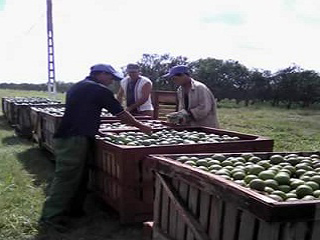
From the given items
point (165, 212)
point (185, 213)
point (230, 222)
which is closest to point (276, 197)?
point (230, 222)

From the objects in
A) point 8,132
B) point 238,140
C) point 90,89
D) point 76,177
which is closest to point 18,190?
point 76,177

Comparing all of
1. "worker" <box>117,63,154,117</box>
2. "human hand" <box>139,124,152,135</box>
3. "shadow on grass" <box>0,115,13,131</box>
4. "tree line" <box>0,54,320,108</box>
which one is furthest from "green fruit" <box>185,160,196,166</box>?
"tree line" <box>0,54,320,108</box>

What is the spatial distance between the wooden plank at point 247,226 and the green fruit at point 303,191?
364 millimetres

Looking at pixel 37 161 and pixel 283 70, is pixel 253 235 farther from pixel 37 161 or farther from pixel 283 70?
pixel 283 70

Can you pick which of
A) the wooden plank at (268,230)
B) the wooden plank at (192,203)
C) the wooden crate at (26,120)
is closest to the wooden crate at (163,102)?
the wooden crate at (26,120)

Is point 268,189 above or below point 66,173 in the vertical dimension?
above

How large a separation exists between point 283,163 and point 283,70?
4778 cm

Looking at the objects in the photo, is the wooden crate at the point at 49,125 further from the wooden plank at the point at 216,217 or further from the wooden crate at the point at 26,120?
the wooden plank at the point at 216,217

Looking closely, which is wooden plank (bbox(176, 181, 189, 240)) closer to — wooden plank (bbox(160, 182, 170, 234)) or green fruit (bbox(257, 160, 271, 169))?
wooden plank (bbox(160, 182, 170, 234))

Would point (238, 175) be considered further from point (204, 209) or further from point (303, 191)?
point (303, 191)

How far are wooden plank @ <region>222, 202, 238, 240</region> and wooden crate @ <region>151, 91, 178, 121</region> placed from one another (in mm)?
8431

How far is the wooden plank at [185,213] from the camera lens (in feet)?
10.5

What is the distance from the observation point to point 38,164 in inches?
360

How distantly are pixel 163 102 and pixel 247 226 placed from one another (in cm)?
876
